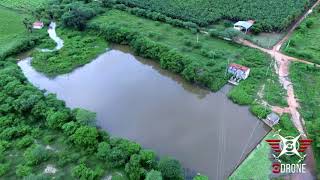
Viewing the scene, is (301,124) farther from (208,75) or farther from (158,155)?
(158,155)

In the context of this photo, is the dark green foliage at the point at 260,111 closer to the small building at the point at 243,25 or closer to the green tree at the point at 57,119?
the small building at the point at 243,25

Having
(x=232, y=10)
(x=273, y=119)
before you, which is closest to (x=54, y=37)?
(x=232, y=10)

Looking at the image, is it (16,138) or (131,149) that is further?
(16,138)

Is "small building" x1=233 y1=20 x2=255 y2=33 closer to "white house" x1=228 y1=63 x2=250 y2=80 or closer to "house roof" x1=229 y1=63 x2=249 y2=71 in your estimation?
"house roof" x1=229 y1=63 x2=249 y2=71

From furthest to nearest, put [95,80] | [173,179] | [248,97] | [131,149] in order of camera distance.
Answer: [95,80] → [248,97] → [131,149] → [173,179]

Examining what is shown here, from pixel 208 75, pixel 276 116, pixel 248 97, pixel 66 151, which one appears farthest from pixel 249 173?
pixel 66 151

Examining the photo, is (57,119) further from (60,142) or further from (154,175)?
(154,175)
